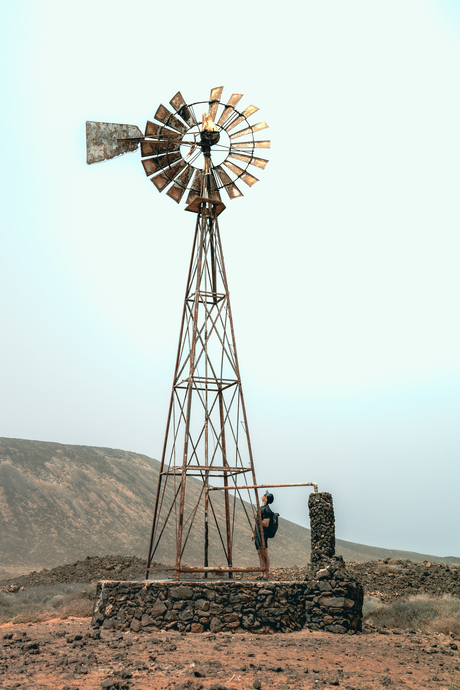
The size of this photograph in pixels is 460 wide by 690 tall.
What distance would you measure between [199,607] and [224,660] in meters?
2.64

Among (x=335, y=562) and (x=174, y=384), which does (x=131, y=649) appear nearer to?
(x=335, y=562)

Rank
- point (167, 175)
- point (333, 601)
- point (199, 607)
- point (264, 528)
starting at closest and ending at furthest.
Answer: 1. point (199, 607)
2. point (333, 601)
3. point (264, 528)
4. point (167, 175)

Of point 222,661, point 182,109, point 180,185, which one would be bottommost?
point 222,661

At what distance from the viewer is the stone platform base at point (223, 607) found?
10.6 meters

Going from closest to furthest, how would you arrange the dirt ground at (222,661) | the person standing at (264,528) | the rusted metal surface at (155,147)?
the dirt ground at (222,661) → the person standing at (264,528) → the rusted metal surface at (155,147)

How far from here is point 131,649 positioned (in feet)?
29.0

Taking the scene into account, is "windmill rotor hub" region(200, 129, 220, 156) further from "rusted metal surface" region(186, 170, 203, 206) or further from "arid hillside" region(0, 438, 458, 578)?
"arid hillside" region(0, 438, 458, 578)

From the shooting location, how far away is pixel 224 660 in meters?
8.14

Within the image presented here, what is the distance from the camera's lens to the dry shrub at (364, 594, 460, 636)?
11.8m

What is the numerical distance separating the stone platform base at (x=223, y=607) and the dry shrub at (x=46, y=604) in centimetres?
304

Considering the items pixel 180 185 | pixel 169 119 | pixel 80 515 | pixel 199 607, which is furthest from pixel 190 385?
pixel 80 515

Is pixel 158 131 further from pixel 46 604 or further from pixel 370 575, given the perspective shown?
pixel 370 575

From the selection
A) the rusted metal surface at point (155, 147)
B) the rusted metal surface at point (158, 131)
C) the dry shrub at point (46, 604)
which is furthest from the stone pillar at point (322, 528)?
the rusted metal surface at point (158, 131)

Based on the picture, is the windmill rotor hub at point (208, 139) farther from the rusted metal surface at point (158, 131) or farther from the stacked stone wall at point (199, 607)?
the stacked stone wall at point (199, 607)
